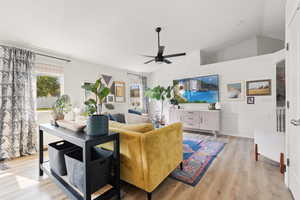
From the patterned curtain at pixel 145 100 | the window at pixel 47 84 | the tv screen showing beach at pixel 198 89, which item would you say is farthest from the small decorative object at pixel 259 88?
the window at pixel 47 84

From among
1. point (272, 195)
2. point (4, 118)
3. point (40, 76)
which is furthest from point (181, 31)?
point (4, 118)

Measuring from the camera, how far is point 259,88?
11.6 ft

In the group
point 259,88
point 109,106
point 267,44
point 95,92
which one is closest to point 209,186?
point 95,92

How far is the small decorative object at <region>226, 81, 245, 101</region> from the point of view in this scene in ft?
12.4

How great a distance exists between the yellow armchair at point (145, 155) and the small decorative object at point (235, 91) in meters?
3.18

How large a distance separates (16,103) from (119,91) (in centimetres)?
291

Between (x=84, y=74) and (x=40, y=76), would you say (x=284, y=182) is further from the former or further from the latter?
(x=40, y=76)

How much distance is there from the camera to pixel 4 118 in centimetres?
252

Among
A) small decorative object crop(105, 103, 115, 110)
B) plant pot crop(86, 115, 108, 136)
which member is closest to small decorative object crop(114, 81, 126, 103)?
small decorative object crop(105, 103, 115, 110)

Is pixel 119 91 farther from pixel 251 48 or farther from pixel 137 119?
pixel 251 48

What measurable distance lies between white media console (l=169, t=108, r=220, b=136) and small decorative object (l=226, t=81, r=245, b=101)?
0.68m

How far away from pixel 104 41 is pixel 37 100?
2.22 meters

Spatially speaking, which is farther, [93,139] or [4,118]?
[4,118]

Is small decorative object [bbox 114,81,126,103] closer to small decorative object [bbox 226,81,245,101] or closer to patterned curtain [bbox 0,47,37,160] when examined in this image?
patterned curtain [bbox 0,47,37,160]
